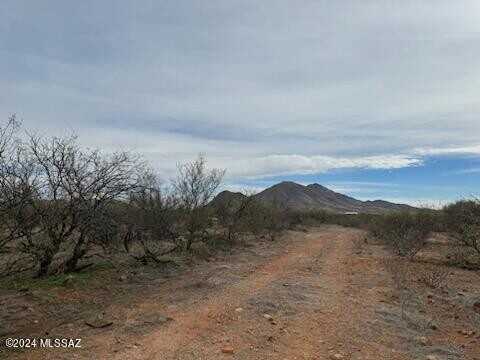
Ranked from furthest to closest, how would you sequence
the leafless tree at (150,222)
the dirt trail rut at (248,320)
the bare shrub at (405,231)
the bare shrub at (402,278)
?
1. the bare shrub at (405,231)
2. the leafless tree at (150,222)
3. the bare shrub at (402,278)
4. the dirt trail rut at (248,320)

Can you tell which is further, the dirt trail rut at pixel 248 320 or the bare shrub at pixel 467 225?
the bare shrub at pixel 467 225

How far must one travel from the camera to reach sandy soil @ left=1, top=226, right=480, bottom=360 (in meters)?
6.96

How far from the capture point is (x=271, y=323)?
27.5 feet

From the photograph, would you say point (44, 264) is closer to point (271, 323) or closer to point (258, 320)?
point (258, 320)

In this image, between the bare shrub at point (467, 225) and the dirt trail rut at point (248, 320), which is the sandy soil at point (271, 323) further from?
the bare shrub at point (467, 225)

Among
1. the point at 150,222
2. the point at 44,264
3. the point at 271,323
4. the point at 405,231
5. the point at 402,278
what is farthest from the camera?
the point at 405,231

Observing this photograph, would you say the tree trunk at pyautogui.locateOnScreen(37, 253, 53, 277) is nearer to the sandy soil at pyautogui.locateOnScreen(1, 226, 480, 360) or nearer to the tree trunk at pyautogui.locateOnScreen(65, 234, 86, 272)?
the tree trunk at pyautogui.locateOnScreen(65, 234, 86, 272)

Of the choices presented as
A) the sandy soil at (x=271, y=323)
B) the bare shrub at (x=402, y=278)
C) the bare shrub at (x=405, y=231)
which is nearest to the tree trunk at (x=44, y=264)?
the sandy soil at (x=271, y=323)

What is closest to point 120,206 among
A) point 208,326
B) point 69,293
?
point 69,293

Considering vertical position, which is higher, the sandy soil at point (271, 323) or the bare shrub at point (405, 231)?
the bare shrub at point (405, 231)

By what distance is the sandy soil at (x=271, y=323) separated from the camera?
6.96 m

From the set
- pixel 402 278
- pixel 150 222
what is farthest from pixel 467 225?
pixel 150 222

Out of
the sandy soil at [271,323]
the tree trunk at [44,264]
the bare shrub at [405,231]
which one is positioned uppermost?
the bare shrub at [405,231]

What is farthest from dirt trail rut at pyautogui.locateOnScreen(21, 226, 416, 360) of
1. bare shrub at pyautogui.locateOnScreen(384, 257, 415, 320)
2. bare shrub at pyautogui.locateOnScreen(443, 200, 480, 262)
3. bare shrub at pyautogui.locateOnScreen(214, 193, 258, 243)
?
bare shrub at pyautogui.locateOnScreen(214, 193, 258, 243)
